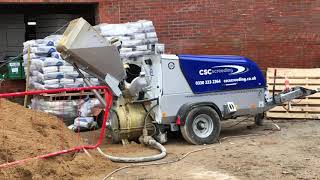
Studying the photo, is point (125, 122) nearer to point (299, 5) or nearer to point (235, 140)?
point (235, 140)

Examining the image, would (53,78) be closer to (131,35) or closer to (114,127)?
(131,35)

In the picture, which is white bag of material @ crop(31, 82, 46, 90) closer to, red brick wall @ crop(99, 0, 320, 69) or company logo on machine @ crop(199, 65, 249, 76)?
red brick wall @ crop(99, 0, 320, 69)

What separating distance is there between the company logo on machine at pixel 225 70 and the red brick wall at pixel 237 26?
12.0 ft

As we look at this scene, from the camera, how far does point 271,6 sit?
13797 mm

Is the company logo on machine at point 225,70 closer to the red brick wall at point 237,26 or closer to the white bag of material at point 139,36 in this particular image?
the white bag of material at point 139,36

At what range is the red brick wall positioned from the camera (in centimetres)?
1355

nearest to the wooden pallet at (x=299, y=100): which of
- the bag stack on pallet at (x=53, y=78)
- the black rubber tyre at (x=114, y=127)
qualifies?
the black rubber tyre at (x=114, y=127)

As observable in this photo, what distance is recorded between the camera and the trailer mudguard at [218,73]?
31.6ft

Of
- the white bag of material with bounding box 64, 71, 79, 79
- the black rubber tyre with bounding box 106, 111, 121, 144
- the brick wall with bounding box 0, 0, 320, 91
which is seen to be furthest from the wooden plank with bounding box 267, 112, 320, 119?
the white bag of material with bounding box 64, 71, 79, 79

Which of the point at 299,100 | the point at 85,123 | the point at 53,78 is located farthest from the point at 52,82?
the point at 299,100

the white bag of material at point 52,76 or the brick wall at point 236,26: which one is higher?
the brick wall at point 236,26

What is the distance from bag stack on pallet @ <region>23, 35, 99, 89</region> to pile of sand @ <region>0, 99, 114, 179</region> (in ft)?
Result: 10.4

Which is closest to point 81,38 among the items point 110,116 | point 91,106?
point 110,116

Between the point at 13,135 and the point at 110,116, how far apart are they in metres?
2.50
